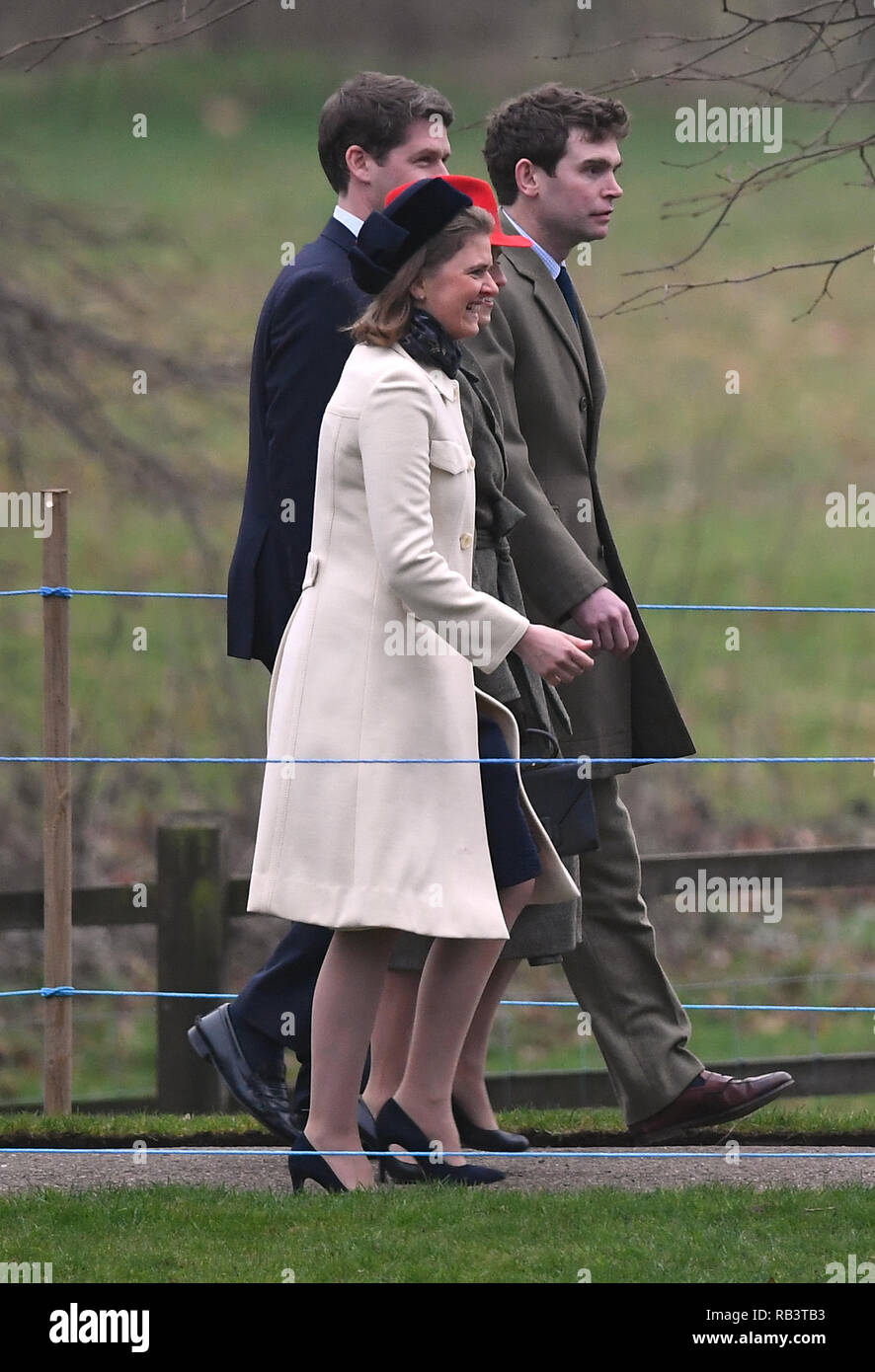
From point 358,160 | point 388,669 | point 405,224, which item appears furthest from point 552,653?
point 358,160

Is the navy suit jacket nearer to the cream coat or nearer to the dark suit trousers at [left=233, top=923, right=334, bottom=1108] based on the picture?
the cream coat

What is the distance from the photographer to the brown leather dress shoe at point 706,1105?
4559 mm

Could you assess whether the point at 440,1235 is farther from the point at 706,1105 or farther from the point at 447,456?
the point at 447,456

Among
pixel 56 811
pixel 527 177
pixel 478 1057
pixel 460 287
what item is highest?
pixel 527 177

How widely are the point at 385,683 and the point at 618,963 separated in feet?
3.45

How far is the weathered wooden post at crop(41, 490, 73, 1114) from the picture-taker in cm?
519

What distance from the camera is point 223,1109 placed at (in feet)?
19.9

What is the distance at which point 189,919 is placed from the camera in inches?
231

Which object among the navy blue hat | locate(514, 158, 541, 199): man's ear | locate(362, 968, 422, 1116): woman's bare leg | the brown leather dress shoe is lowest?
the brown leather dress shoe

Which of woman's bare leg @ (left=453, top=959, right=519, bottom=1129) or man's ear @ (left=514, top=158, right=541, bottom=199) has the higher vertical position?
man's ear @ (left=514, top=158, right=541, bottom=199)

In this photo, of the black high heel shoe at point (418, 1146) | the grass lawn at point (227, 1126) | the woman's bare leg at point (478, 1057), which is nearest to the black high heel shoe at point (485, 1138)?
the woman's bare leg at point (478, 1057)

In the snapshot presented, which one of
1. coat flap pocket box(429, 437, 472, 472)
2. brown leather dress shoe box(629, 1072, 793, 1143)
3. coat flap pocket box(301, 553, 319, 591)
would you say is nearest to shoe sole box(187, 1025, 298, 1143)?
brown leather dress shoe box(629, 1072, 793, 1143)

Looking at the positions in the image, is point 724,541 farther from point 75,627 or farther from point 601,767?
point 601,767
